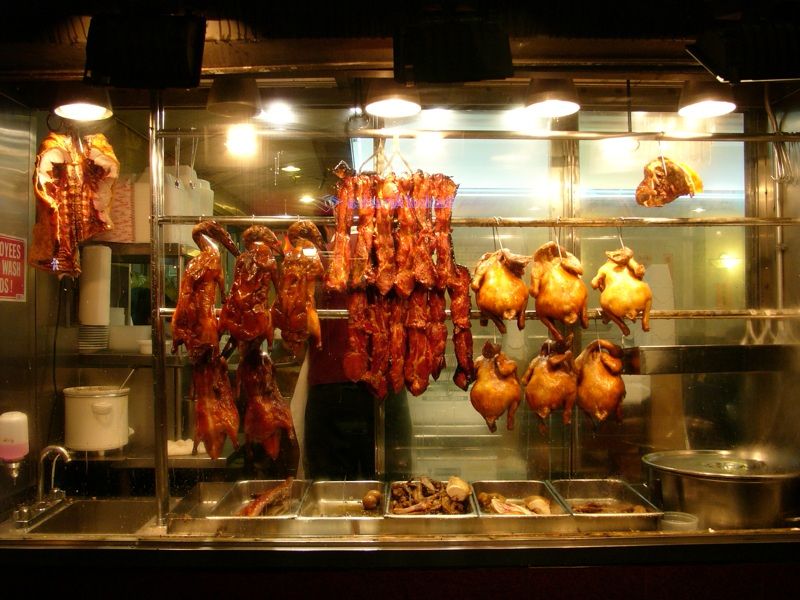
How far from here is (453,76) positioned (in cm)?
294

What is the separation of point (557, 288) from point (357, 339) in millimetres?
1118

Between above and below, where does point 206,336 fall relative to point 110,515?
above

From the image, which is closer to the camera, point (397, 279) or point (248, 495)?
point (397, 279)

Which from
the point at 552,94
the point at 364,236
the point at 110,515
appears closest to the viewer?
the point at 552,94

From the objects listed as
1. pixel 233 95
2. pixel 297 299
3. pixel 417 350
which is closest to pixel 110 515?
pixel 297 299

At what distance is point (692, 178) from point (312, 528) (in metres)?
3.11

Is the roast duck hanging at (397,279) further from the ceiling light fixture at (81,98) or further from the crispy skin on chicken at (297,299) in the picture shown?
the ceiling light fixture at (81,98)

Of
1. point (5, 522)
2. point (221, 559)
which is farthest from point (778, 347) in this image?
point (5, 522)

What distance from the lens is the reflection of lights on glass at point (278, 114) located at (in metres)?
4.41

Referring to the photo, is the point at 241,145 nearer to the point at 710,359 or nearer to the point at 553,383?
the point at 553,383

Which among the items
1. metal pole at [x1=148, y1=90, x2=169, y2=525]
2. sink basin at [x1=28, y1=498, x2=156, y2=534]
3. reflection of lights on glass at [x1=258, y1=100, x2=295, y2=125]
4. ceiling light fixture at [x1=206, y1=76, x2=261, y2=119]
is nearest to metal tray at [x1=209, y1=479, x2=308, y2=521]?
metal pole at [x1=148, y1=90, x2=169, y2=525]

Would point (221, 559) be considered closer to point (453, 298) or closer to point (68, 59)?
point (453, 298)

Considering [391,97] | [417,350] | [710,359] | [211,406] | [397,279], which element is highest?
[391,97]

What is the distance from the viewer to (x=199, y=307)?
3.27 metres
